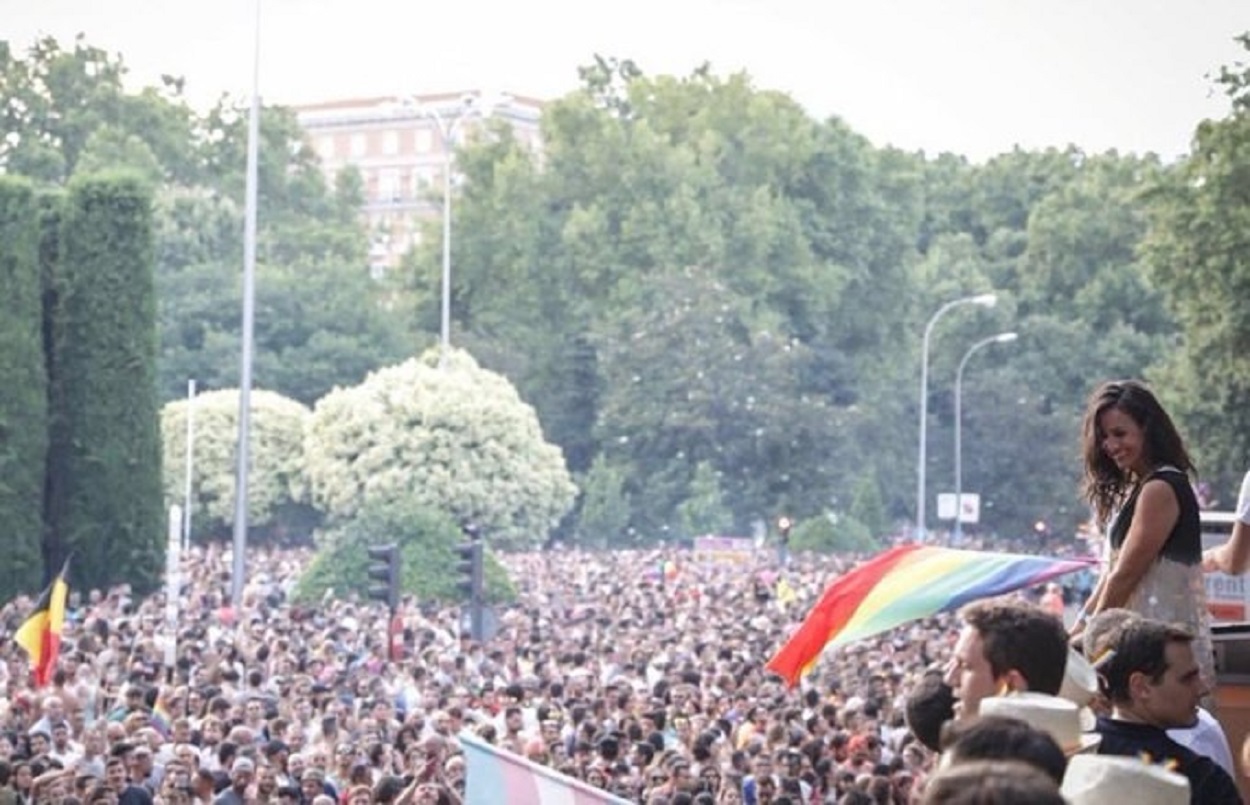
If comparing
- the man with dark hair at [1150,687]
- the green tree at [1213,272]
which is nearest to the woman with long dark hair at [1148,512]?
the man with dark hair at [1150,687]

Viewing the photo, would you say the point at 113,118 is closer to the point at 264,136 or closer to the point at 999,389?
the point at 264,136

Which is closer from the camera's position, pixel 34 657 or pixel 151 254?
pixel 34 657

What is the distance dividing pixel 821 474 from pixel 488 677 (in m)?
54.6

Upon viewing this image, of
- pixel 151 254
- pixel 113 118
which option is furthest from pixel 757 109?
pixel 151 254

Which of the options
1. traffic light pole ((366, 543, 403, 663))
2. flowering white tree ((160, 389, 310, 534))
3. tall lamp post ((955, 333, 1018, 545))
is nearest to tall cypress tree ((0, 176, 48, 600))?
traffic light pole ((366, 543, 403, 663))

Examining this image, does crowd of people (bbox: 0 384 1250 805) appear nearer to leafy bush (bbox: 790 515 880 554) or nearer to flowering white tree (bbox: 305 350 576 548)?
flowering white tree (bbox: 305 350 576 548)

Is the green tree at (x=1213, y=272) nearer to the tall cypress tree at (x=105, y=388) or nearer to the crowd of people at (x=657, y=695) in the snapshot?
the crowd of people at (x=657, y=695)

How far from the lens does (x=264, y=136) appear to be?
99.7 m

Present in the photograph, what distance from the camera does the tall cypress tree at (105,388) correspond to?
44.2 metres

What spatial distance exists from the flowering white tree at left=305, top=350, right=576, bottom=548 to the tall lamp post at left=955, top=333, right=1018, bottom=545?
13.5 meters

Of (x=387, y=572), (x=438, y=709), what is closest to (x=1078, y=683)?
(x=438, y=709)

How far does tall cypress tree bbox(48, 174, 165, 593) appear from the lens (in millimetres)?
44188

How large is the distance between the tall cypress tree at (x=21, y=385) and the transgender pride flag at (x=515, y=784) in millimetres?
35366

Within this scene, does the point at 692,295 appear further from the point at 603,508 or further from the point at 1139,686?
the point at 1139,686
